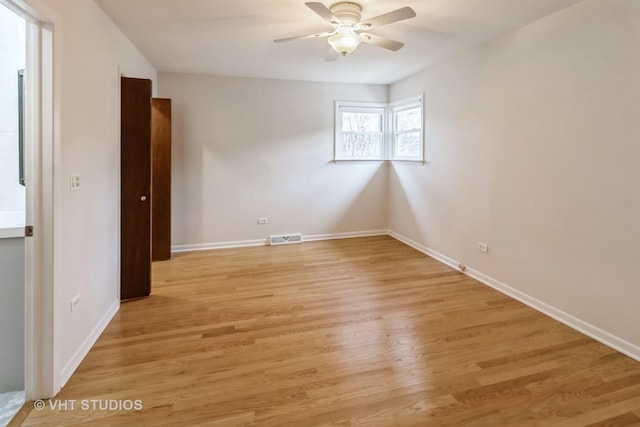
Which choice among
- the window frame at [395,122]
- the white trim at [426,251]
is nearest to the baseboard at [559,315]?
the white trim at [426,251]

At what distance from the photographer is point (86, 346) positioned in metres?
2.38

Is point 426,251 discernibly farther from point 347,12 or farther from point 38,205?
point 38,205

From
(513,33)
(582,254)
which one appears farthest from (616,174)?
(513,33)

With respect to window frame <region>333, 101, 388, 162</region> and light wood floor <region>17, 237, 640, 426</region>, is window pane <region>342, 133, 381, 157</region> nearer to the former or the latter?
window frame <region>333, 101, 388, 162</region>

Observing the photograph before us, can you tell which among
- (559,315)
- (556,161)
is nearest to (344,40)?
(556,161)

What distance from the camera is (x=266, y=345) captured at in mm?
2488

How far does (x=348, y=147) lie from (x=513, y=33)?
289 cm

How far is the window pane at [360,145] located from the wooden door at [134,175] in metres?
3.25

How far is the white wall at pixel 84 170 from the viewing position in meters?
1.98

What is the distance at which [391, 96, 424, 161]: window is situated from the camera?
5.02 m

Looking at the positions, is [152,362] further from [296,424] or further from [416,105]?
[416,105]

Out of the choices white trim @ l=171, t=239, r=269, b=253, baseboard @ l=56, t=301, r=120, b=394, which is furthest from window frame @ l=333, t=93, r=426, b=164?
baseboard @ l=56, t=301, r=120, b=394

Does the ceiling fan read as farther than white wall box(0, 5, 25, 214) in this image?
Yes

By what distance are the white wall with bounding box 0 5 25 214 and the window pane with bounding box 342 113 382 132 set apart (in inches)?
163
